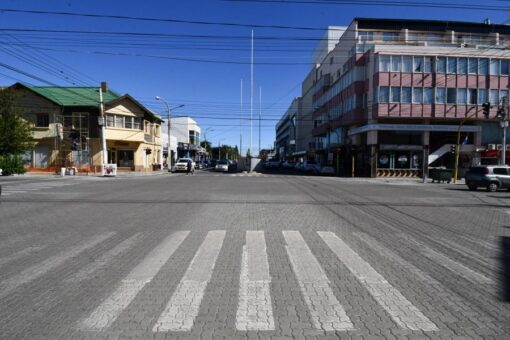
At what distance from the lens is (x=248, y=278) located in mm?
5516

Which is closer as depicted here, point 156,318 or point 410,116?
point 156,318

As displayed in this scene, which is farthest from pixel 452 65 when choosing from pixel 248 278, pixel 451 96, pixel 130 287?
pixel 130 287

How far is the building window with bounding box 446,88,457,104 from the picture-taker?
41156 mm

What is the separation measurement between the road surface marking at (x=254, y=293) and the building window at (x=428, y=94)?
39296 mm

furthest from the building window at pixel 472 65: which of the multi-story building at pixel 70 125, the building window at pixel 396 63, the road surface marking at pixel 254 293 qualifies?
the road surface marking at pixel 254 293

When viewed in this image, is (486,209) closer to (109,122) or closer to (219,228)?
(219,228)

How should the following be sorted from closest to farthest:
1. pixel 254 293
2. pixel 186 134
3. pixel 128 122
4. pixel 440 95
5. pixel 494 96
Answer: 1. pixel 254 293
2. pixel 440 95
3. pixel 494 96
4. pixel 128 122
5. pixel 186 134

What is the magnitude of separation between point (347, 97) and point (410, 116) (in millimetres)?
9649

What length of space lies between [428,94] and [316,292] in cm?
4156

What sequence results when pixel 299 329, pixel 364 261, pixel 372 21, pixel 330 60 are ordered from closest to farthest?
1. pixel 299 329
2. pixel 364 261
3. pixel 372 21
4. pixel 330 60

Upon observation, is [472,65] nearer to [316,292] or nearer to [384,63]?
[384,63]

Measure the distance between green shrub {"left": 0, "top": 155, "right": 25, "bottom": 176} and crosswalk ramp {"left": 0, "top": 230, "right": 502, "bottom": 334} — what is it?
34105 mm

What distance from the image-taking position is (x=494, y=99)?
4172cm

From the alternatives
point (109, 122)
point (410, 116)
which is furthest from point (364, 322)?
point (109, 122)
